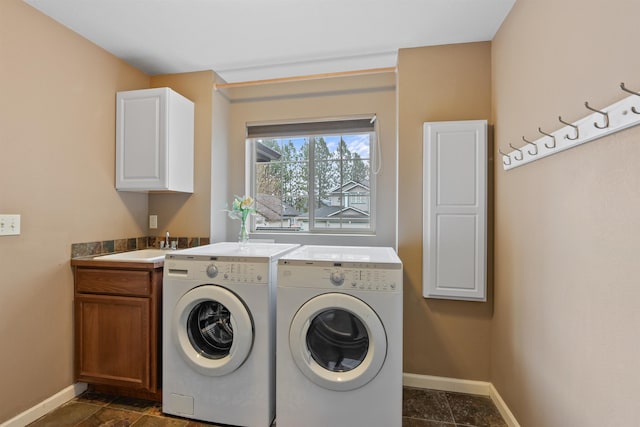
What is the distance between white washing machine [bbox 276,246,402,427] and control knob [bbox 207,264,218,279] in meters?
0.39

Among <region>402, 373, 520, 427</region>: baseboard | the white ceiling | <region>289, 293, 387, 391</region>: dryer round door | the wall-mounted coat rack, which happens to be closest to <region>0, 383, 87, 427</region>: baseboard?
<region>289, 293, 387, 391</region>: dryer round door

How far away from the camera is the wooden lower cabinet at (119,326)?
1.81 meters

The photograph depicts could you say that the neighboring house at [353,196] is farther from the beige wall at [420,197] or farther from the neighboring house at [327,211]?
the beige wall at [420,197]

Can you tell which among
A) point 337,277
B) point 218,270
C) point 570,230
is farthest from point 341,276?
point 570,230

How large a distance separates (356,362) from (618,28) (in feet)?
5.67

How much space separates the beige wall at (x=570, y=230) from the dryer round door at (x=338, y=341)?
759 mm

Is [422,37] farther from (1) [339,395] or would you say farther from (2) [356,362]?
(1) [339,395]

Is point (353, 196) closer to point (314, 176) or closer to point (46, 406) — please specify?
point (314, 176)

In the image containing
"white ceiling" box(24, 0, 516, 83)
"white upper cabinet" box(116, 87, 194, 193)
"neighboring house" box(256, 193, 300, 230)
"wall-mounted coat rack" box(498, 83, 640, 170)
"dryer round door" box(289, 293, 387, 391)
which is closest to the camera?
"wall-mounted coat rack" box(498, 83, 640, 170)

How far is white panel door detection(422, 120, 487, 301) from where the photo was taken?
1.93 m

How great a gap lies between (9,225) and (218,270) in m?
1.15

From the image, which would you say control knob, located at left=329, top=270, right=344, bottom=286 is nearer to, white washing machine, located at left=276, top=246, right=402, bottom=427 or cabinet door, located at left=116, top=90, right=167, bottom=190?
white washing machine, located at left=276, top=246, right=402, bottom=427

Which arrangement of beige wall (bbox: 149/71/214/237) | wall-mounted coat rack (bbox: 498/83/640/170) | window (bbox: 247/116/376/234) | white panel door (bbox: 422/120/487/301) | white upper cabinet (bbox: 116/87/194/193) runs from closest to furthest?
wall-mounted coat rack (bbox: 498/83/640/170)
white panel door (bbox: 422/120/487/301)
white upper cabinet (bbox: 116/87/194/193)
beige wall (bbox: 149/71/214/237)
window (bbox: 247/116/376/234)

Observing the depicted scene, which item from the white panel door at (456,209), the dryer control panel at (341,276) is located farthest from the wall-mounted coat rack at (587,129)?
the dryer control panel at (341,276)
